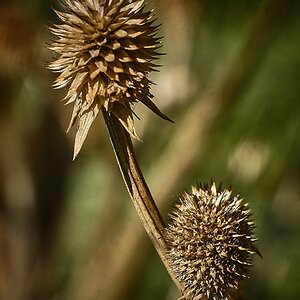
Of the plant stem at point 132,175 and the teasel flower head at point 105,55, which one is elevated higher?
the teasel flower head at point 105,55

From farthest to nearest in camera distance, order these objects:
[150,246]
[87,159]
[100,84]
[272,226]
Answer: [87,159], [150,246], [272,226], [100,84]

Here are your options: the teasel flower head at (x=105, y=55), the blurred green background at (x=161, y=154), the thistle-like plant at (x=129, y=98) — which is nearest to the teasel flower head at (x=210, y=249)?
the thistle-like plant at (x=129, y=98)

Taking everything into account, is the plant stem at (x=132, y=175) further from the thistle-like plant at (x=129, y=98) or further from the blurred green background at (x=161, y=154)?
the blurred green background at (x=161, y=154)

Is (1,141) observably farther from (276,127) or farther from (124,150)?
(124,150)

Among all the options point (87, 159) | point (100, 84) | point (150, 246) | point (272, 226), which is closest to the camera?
point (100, 84)

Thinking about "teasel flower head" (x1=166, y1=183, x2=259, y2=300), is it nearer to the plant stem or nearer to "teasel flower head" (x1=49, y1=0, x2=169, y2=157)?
the plant stem

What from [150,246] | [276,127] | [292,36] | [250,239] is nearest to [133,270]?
[150,246]

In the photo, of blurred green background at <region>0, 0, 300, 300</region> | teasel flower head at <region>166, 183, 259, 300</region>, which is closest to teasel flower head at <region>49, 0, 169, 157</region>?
teasel flower head at <region>166, 183, 259, 300</region>
